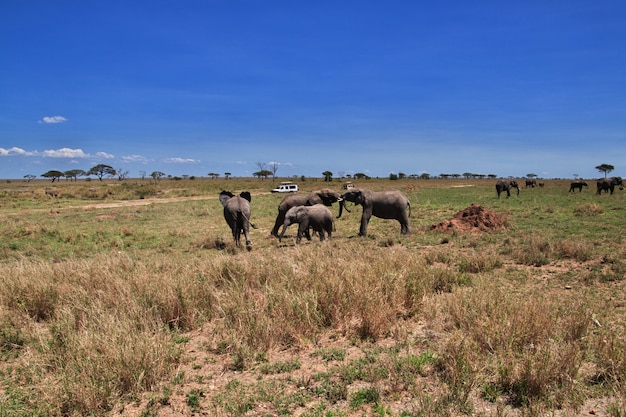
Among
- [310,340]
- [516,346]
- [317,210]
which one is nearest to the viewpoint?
[516,346]

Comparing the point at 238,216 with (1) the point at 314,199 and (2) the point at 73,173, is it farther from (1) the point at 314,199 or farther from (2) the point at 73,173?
(2) the point at 73,173

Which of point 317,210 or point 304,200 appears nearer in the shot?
point 317,210

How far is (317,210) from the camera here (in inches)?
504

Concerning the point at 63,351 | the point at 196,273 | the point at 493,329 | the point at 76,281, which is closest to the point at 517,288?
the point at 493,329

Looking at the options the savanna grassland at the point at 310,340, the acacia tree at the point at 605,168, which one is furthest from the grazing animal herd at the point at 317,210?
the acacia tree at the point at 605,168

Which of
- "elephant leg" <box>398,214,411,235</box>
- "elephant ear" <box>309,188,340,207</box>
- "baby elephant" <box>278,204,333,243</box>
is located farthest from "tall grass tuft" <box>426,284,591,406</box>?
"elephant ear" <box>309,188,340,207</box>

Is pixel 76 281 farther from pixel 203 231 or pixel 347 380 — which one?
pixel 203 231

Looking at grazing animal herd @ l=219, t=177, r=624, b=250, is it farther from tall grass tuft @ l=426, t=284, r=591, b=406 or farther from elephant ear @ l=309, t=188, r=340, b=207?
tall grass tuft @ l=426, t=284, r=591, b=406

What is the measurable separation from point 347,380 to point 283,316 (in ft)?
4.88

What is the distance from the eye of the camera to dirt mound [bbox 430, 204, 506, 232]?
47.4ft

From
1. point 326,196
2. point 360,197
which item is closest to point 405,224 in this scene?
point 360,197

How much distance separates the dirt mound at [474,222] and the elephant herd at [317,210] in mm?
1715

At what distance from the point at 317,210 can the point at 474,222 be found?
261 inches

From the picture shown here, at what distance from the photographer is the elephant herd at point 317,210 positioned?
1270 cm
